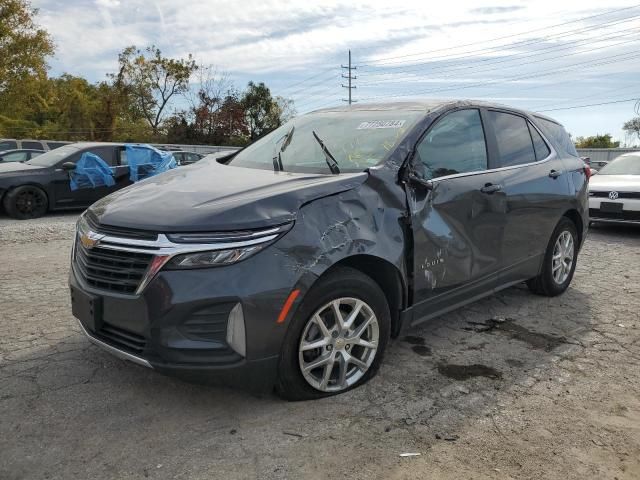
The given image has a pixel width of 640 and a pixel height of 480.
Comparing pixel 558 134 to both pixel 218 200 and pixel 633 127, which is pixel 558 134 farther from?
pixel 633 127

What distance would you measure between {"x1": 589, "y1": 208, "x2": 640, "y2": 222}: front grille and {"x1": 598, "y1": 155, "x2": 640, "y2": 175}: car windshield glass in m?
1.38

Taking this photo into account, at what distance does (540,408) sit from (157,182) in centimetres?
266

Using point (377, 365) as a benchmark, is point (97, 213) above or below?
above

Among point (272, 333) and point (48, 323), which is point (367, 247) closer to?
point (272, 333)

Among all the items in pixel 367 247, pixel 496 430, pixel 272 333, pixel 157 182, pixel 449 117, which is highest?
pixel 449 117

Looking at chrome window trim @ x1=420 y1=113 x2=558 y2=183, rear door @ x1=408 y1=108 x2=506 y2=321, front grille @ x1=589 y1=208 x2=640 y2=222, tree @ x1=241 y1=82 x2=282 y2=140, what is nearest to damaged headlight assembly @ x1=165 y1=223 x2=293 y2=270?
rear door @ x1=408 y1=108 x2=506 y2=321

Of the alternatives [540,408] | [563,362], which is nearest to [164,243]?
[540,408]

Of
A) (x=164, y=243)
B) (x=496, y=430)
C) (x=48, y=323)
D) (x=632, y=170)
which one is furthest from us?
(x=632, y=170)

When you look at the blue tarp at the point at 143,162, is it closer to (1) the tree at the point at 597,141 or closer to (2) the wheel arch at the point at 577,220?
(2) the wheel arch at the point at 577,220

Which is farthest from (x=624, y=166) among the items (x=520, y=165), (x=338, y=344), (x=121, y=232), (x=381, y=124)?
(x=121, y=232)

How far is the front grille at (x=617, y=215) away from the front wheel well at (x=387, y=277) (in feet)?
22.8

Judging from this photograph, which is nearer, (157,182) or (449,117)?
(157,182)

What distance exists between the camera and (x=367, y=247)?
3.02 meters

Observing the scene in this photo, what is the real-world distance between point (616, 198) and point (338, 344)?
300 inches
